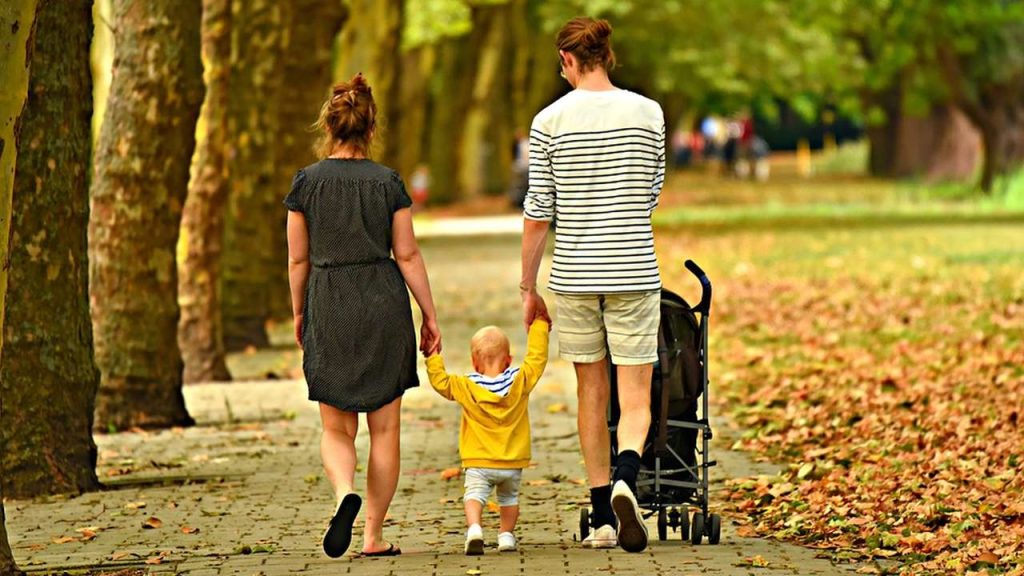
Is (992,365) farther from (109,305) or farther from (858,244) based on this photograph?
(858,244)

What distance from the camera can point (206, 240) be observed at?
1714cm

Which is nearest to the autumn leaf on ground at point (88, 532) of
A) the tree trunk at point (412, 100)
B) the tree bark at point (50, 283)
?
the tree bark at point (50, 283)

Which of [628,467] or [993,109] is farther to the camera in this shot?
[993,109]

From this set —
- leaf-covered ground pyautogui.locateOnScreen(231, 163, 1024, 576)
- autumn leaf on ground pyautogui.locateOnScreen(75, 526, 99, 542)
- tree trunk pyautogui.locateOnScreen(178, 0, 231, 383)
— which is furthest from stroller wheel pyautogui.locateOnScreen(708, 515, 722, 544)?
tree trunk pyautogui.locateOnScreen(178, 0, 231, 383)

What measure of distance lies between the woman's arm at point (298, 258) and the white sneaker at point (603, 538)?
1.37 m

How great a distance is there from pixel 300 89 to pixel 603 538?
14.1 m

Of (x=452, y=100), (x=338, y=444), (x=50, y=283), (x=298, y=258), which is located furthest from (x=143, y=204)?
(x=452, y=100)

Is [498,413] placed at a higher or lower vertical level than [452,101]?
lower

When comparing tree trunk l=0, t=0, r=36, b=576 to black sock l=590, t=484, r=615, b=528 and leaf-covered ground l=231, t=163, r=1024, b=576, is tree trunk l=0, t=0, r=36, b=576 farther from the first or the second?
leaf-covered ground l=231, t=163, r=1024, b=576

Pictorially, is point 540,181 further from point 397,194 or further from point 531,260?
point 397,194

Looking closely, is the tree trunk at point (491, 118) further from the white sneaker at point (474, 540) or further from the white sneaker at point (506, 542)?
the white sneaker at point (474, 540)

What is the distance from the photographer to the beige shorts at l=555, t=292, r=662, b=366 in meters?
8.41

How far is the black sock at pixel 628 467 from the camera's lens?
27.1 ft

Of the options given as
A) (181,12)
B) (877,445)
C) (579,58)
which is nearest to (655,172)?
(579,58)
